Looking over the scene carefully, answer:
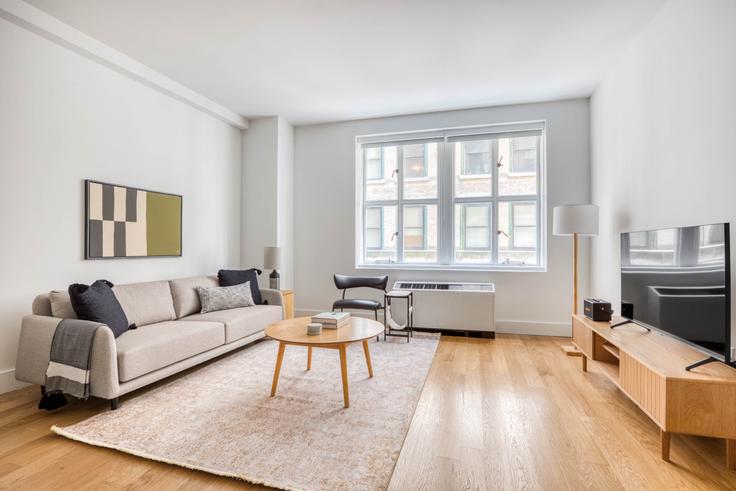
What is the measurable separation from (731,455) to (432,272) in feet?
10.8

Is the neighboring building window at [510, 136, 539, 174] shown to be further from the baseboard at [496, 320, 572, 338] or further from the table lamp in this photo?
the table lamp

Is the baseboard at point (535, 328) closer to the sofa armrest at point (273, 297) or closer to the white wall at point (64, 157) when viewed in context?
the sofa armrest at point (273, 297)

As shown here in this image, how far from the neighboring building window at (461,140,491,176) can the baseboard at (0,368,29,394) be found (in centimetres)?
494

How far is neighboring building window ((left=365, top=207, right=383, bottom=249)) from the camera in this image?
527cm

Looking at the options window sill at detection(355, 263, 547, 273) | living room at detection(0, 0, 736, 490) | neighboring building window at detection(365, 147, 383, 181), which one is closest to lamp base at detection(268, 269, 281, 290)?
living room at detection(0, 0, 736, 490)

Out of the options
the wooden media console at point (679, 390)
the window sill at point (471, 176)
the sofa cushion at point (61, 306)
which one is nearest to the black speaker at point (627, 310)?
the wooden media console at point (679, 390)

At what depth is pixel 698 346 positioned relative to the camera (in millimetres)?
1971

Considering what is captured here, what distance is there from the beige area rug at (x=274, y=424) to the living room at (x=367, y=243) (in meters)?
0.02

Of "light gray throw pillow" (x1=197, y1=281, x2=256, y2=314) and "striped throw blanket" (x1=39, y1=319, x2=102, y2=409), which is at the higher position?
"light gray throw pillow" (x1=197, y1=281, x2=256, y2=314)

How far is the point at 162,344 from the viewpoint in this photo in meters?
2.66

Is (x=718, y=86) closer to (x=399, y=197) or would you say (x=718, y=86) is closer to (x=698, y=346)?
(x=698, y=346)

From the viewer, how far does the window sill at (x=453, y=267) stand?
4582 mm

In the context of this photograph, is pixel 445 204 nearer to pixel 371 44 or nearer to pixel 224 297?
pixel 371 44

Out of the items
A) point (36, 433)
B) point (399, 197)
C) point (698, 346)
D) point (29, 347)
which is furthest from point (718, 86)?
point (29, 347)
